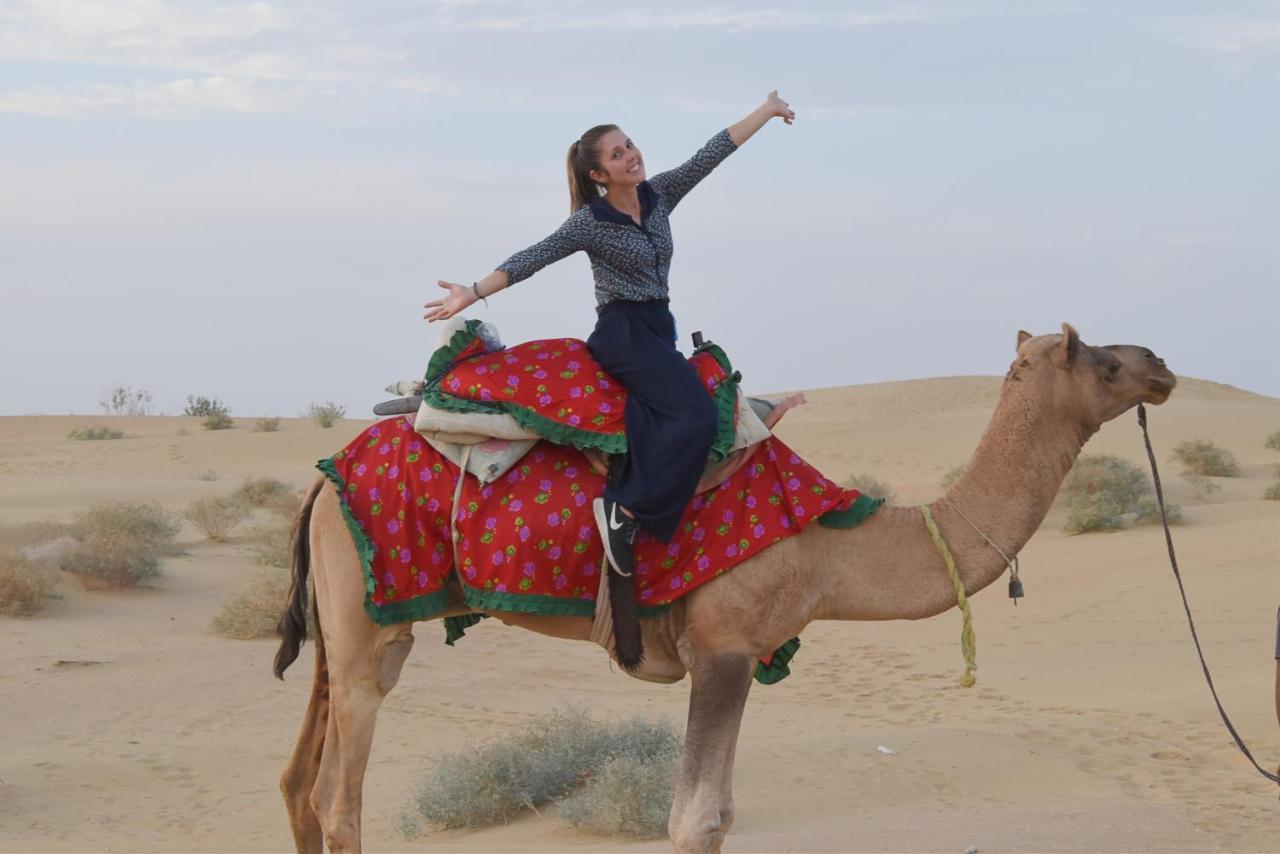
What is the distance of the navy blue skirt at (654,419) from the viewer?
17.2 feet

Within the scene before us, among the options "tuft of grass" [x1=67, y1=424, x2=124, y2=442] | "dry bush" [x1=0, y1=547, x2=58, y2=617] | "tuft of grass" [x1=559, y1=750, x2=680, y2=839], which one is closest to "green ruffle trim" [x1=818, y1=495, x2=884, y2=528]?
"tuft of grass" [x1=559, y1=750, x2=680, y2=839]

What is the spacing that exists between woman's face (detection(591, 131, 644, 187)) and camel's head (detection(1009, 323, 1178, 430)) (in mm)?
1744

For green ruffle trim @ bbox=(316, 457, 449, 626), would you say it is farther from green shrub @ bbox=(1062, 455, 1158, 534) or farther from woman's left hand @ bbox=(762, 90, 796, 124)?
green shrub @ bbox=(1062, 455, 1158, 534)

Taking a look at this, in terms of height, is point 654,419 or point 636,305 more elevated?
point 636,305

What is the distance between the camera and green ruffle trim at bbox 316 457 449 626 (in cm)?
543

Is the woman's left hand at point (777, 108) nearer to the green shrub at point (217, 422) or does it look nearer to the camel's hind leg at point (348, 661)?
the camel's hind leg at point (348, 661)

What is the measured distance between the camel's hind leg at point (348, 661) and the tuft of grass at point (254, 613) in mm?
9319

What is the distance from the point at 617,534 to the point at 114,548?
12680 mm

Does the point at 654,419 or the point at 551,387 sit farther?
the point at 551,387

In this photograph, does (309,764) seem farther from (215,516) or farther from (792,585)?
(215,516)

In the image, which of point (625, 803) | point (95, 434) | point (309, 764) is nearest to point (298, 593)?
point (309, 764)

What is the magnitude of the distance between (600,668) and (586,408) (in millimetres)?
9655

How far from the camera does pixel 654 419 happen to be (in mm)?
5391

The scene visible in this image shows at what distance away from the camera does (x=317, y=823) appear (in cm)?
593
